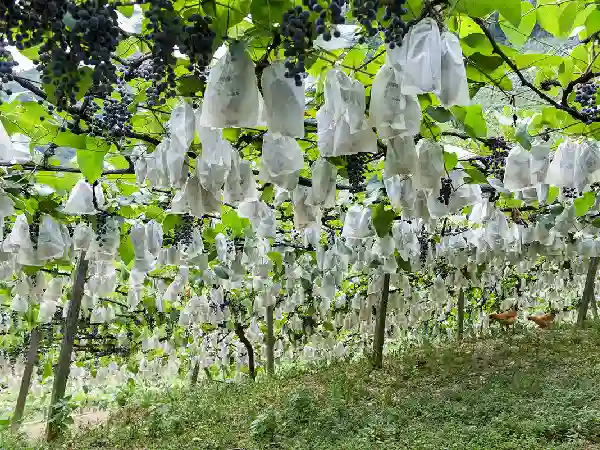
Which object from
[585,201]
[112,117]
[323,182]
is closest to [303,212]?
[323,182]

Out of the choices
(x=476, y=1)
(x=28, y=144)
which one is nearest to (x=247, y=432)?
(x=28, y=144)

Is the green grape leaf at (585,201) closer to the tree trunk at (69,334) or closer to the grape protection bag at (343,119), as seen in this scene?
the grape protection bag at (343,119)

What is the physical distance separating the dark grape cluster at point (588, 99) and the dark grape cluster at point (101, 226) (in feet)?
11.1

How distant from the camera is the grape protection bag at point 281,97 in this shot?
1.54 metres

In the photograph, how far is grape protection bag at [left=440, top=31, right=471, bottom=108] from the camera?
1.48 meters

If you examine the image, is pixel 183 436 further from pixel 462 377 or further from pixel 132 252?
pixel 462 377

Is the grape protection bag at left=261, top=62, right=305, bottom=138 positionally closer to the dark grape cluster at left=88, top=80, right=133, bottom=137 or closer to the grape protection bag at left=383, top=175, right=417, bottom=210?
the dark grape cluster at left=88, top=80, right=133, bottom=137

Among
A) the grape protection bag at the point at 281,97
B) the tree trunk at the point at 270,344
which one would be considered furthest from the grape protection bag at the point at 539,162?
the tree trunk at the point at 270,344

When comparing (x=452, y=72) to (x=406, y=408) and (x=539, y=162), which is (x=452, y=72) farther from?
(x=406, y=408)

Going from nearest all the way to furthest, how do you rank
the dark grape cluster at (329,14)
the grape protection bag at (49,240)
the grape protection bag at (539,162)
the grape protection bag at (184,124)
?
the dark grape cluster at (329,14), the grape protection bag at (184,124), the grape protection bag at (539,162), the grape protection bag at (49,240)

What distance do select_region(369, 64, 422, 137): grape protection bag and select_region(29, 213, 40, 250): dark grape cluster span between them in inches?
115

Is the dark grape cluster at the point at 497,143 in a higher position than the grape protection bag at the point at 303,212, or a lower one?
higher

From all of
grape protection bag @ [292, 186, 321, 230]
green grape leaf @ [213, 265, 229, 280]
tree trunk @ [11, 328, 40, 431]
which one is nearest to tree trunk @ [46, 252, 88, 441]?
green grape leaf @ [213, 265, 229, 280]

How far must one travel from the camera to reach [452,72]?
1487 mm
